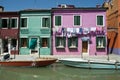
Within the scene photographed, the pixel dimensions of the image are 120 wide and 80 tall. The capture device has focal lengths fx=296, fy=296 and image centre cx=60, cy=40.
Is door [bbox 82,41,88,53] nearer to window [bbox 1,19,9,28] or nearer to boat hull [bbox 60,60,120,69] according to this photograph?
window [bbox 1,19,9,28]

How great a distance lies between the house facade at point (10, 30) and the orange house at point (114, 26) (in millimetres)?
13189

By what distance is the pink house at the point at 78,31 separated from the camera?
4022 centimetres

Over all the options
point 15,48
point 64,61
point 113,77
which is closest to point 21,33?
point 15,48

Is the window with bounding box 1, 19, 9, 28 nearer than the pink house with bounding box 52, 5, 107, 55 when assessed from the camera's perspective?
No

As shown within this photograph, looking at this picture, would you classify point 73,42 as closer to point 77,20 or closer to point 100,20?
point 77,20

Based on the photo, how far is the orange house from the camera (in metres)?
39.3

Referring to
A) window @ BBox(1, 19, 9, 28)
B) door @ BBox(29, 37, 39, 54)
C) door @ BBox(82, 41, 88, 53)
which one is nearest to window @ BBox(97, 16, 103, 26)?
door @ BBox(82, 41, 88, 53)

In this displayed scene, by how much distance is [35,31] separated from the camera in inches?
1610

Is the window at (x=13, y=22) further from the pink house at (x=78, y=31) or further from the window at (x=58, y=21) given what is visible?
the window at (x=58, y=21)

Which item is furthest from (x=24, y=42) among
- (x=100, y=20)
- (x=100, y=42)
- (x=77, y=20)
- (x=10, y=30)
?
(x=100, y=20)

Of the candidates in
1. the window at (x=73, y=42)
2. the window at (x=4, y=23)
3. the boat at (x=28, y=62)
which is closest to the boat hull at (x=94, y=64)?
the boat at (x=28, y=62)

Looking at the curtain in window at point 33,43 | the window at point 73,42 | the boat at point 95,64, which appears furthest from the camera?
the curtain in window at point 33,43

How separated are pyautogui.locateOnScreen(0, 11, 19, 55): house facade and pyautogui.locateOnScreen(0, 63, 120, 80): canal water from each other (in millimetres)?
12486

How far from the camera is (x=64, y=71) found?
2727 cm
